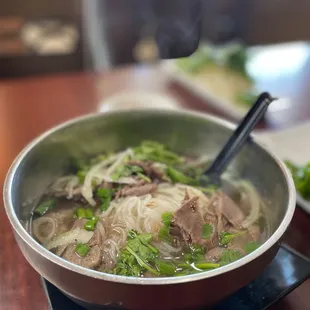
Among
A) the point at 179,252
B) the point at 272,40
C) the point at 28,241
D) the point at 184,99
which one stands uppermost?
the point at 28,241

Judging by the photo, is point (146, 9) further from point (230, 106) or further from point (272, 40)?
point (230, 106)

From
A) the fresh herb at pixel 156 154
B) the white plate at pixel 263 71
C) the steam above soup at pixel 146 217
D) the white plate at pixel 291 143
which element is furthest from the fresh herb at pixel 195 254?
the white plate at pixel 263 71

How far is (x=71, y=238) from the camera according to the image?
1001 mm

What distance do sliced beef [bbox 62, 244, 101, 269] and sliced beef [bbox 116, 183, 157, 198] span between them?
177 mm

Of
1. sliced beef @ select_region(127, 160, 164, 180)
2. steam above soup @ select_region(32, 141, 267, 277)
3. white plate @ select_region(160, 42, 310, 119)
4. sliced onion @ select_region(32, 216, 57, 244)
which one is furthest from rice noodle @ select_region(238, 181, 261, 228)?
white plate @ select_region(160, 42, 310, 119)

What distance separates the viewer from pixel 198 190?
44.2 inches

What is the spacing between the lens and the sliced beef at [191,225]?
0.97m

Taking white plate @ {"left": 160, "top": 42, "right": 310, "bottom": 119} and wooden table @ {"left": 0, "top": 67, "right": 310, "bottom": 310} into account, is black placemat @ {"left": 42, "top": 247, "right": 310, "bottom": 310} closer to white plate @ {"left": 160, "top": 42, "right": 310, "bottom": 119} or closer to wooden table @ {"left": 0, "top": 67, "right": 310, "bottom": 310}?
wooden table @ {"left": 0, "top": 67, "right": 310, "bottom": 310}

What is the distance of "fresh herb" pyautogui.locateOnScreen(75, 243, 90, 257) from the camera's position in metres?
0.94

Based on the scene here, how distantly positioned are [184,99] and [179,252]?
3.64ft

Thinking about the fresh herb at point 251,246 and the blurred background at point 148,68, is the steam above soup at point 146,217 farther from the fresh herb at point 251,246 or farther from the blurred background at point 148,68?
the blurred background at point 148,68

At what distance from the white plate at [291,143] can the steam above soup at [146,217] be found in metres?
0.35

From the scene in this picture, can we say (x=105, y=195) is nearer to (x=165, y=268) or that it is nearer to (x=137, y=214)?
(x=137, y=214)

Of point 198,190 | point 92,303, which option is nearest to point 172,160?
point 198,190
